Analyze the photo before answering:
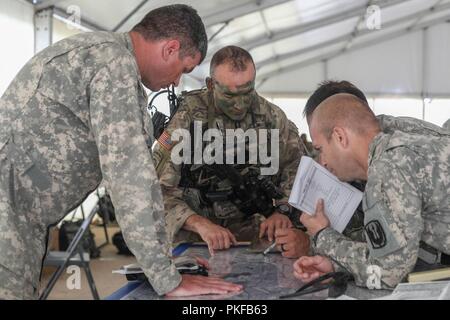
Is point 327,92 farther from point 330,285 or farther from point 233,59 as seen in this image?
point 330,285

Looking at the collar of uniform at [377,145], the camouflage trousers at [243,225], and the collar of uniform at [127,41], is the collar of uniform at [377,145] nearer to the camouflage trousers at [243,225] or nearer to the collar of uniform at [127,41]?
the collar of uniform at [127,41]

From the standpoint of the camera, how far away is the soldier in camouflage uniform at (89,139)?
3.34 feet

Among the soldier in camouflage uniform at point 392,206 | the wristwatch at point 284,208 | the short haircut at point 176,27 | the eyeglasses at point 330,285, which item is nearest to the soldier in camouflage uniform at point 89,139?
the short haircut at point 176,27

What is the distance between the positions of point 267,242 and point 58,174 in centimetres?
77

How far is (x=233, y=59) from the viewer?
1.78 m

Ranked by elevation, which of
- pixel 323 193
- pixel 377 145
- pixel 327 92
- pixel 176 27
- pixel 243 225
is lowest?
pixel 243 225

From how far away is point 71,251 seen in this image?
2826 mm

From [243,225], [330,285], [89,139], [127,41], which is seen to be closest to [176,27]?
[127,41]

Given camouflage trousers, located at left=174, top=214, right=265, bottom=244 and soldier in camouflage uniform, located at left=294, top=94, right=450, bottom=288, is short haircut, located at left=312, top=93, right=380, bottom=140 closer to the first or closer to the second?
soldier in camouflage uniform, located at left=294, top=94, right=450, bottom=288

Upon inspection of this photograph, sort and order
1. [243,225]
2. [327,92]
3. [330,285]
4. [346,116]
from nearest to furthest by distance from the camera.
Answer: [330,285], [346,116], [327,92], [243,225]

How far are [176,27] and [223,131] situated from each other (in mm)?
712

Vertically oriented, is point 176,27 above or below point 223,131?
above

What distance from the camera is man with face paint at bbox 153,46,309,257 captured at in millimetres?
1672

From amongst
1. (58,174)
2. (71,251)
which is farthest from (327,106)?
(71,251)
